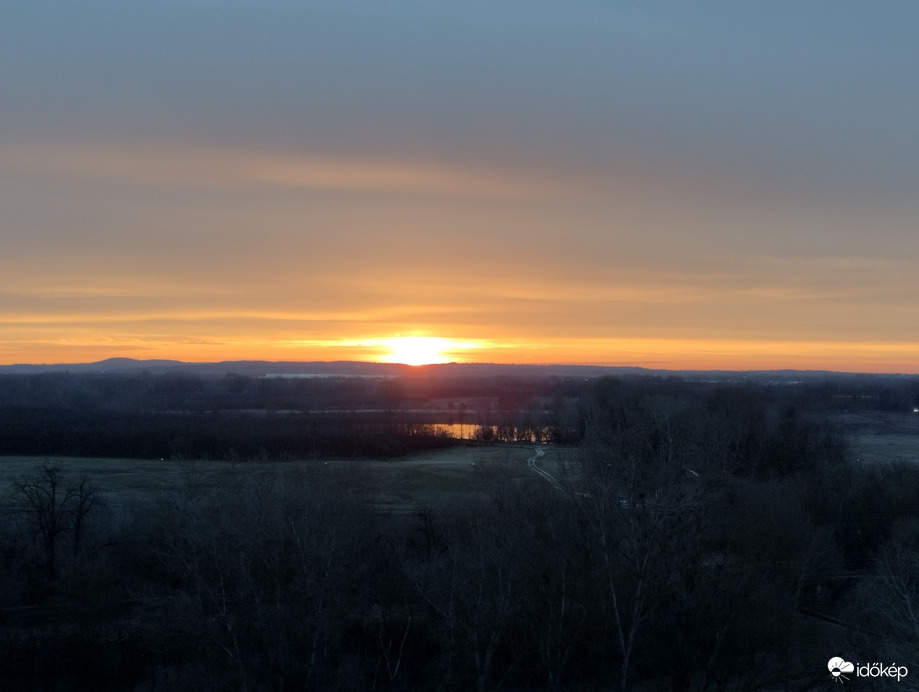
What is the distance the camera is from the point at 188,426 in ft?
193

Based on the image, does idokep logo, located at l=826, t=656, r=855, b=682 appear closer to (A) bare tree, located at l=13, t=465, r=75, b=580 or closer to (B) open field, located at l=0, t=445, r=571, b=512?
(B) open field, located at l=0, t=445, r=571, b=512

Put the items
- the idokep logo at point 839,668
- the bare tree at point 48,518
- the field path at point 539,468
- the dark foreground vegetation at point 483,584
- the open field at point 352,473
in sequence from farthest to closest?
the open field at point 352,473 → the field path at point 539,468 → the bare tree at point 48,518 → the dark foreground vegetation at point 483,584 → the idokep logo at point 839,668

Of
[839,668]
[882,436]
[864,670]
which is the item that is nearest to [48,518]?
[839,668]

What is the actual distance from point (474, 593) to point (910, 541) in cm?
1630

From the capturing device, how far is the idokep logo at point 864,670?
47.2 feet

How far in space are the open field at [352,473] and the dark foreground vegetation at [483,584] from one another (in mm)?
1389

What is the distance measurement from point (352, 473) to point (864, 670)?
24.3 m

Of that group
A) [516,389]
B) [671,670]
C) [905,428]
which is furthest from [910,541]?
[516,389]

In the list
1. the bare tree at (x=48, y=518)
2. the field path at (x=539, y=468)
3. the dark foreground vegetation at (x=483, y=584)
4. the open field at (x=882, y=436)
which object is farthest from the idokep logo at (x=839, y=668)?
the open field at (x=882, y=436)

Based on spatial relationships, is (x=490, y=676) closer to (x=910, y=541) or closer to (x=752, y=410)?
(x=910, y=541)

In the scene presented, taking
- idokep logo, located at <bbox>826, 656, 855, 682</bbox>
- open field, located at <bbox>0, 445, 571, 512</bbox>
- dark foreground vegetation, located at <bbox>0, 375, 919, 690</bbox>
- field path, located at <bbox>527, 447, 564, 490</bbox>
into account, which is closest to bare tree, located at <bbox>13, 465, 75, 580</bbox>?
dark foreground vegetation, located at <bbox>0, 375, 919, 690</bbox>

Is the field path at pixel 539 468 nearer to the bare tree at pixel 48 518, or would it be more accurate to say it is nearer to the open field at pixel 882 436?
the bare tree at pixel 48 518

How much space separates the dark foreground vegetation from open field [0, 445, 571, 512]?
1389 mm

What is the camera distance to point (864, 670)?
15328mm
